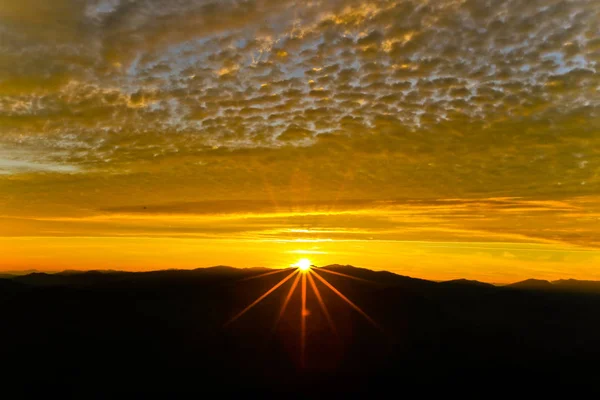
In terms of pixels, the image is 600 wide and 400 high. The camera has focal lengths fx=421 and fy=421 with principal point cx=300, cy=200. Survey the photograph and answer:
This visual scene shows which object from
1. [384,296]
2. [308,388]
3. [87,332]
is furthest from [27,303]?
[384,296]

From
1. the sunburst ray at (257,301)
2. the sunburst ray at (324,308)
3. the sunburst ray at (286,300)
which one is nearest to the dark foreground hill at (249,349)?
the sunburst ray at (324,308)

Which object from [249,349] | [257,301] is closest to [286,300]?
[257,301]

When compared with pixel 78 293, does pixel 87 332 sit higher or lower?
lower

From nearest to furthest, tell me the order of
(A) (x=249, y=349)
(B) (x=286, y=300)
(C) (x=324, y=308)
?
(A) (x=249, y=349), (C) (x=324, y=308), (B) (x=286, y=300)

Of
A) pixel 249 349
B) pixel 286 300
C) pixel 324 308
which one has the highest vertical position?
pixel 286 300

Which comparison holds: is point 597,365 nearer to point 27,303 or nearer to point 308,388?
point 308,388

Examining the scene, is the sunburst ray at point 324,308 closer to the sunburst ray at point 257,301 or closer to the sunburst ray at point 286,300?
the sunburst ray at point 286,300

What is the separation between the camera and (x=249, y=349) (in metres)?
93.9

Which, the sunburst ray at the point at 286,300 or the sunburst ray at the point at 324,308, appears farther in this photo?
the sunburst ray at the point at 286,300

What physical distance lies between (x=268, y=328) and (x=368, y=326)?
27157mm

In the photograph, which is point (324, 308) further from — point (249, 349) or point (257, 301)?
point (249, 349)

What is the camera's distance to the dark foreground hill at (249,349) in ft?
256

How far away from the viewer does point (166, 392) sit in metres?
73.9

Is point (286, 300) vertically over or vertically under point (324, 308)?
over
